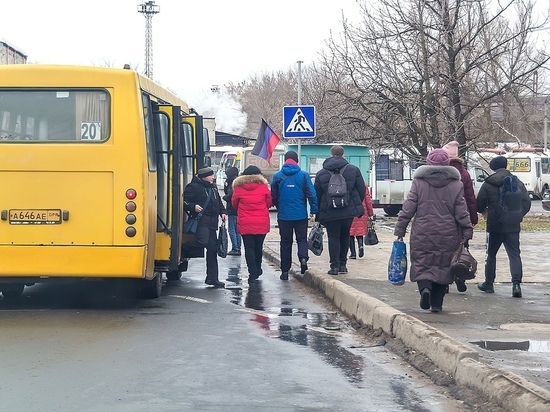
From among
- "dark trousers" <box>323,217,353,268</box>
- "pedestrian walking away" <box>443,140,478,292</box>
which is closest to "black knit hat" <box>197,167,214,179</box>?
"dark trousers" <box>323,217,353,268</box>

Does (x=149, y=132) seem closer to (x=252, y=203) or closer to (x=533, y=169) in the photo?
(x=252, y=203)

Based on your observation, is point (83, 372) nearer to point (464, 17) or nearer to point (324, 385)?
point (324, 385)

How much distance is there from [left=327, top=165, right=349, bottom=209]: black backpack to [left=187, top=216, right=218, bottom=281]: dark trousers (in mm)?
1662

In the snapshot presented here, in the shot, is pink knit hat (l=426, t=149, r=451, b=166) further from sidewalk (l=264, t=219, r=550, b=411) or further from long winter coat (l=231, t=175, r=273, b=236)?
long winter coat (l=231, t=175, r=273, b=236)

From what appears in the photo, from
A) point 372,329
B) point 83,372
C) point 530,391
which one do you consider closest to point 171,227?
point 372,329

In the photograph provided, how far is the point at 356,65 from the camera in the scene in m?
25.3

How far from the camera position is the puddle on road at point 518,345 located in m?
8.14

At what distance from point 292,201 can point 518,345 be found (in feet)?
19.5

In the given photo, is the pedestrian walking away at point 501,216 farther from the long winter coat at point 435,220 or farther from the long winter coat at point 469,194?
the long winter coat at point 435,220

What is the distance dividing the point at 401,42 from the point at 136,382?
19043 millimetres

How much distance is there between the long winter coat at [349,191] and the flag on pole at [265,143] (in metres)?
6.84

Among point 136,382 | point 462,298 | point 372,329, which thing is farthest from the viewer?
point 462,298

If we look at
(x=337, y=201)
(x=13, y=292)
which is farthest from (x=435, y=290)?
(x=13, y=292)

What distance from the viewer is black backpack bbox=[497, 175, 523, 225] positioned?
11.4 meters
